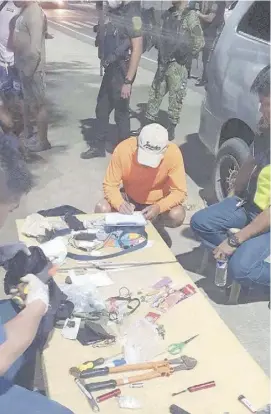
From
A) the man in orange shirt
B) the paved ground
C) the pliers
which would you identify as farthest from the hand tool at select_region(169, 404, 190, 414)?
the man in orange shirt

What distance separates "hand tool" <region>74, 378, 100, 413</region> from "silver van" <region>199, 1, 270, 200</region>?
263 cm

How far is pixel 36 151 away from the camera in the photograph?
6234mm

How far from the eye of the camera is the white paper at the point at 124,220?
3158 millimetres

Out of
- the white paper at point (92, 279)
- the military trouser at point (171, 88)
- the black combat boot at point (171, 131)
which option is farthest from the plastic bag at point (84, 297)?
the black combat boot at point (171, 131)

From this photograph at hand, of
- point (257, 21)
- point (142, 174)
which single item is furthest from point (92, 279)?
point (257, 21)

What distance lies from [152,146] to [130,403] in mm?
1895

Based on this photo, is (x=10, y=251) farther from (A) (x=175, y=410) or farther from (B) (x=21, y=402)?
(A) (x=175, y=410)

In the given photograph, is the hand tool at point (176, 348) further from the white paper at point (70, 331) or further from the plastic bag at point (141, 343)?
the white paper at point (70, 331)

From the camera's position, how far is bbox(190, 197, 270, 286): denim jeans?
3299 mm

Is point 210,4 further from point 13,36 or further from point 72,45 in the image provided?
point 72,45

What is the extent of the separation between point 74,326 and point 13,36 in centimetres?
391

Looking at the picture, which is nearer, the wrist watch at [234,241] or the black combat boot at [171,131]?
the wrist watch at [234,241]

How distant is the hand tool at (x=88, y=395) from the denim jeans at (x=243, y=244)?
1491mm

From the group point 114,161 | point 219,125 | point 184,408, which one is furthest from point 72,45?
point 184,408
